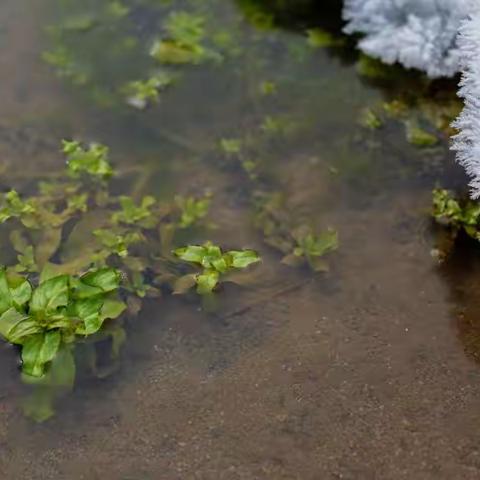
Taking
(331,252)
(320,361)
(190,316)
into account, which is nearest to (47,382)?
(190,316)

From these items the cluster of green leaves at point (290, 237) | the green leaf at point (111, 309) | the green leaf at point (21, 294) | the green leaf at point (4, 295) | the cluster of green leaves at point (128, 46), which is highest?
the cluster of green leaves at point (128, 46)

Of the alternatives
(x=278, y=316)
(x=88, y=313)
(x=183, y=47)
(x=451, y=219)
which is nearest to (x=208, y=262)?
(x=278, y=316)

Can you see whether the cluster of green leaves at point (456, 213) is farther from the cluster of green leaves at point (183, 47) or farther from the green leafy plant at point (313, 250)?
the cluster of green leaves at point (183, 47)

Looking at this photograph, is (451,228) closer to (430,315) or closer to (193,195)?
(430,315)

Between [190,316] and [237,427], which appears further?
[190,316]

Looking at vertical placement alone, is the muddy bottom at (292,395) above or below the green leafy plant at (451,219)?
below

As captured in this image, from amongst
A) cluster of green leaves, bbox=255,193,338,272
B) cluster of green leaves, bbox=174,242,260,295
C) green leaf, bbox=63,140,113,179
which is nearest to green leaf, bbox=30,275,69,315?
cluster of green leaves, bbox=174,242,260,295

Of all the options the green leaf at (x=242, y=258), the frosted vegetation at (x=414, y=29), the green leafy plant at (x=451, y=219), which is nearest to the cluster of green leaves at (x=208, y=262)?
the green leaf at (x=242, y=258)
